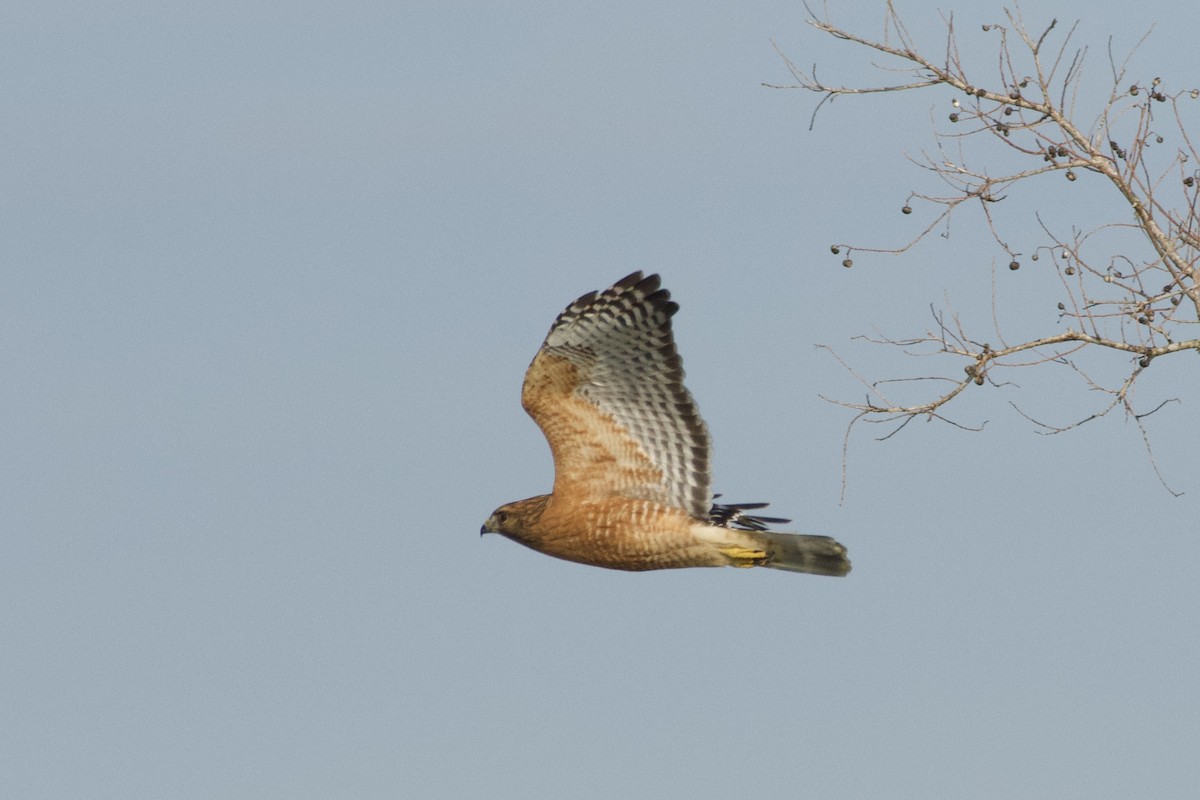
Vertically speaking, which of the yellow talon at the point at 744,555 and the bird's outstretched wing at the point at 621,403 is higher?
the bird's outstretched wing at the point at 621,403

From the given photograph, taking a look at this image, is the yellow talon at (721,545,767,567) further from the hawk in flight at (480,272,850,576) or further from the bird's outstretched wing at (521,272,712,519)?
the bird's outstretched wing at (521,272,712,519)

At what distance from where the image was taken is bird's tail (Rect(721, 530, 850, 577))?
29.8 ft

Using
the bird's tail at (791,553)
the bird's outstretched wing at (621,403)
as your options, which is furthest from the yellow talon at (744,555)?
the bird's outstretched wing at (621,403)

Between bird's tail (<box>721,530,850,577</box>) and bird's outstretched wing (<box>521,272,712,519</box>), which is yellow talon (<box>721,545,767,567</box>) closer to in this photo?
bird's tail (<box>721,530,850,577</box>)

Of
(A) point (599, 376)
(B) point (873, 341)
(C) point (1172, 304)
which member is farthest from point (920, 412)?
(A) point (599, 376)

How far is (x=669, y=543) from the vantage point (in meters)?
9.07

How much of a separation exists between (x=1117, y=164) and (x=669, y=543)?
124 inches

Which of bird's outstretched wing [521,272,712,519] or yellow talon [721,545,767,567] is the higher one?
bird's outstretched wing [521,272,712,519]

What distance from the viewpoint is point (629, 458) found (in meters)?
9.16

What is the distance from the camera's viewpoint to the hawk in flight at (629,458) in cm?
889

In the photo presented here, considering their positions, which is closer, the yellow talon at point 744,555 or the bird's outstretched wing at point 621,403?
the bird's outstretched wing at point 621,403

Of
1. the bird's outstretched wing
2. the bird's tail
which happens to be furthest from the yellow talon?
the bird's outstretched wing

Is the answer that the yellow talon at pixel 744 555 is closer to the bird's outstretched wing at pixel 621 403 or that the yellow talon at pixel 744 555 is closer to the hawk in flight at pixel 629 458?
the hawk in flight at pixel 629 458

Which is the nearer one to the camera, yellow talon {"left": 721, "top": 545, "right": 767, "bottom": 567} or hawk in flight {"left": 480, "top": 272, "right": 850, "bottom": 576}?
hawk in flight {"left": 480, "top": 272, "right": 850, "bottom": 576}
